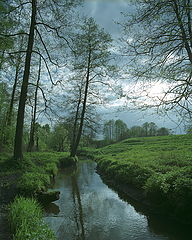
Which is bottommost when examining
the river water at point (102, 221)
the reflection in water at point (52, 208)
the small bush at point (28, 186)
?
the river water at point (102, 221)

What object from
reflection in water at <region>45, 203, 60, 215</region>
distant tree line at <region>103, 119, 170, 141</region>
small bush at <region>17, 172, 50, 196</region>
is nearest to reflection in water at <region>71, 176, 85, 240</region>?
reflection in water at <region>45, 203, 60, 215</region>

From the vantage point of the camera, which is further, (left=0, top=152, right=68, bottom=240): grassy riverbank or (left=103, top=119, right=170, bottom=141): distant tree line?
(left=103, top=119, right=170, bottom=141): distant tree line

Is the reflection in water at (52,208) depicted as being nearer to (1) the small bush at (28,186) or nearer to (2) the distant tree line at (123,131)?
(1) the small bush at (28,186)

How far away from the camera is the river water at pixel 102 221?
17.3 feet

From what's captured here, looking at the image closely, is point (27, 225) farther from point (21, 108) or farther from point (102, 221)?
point (21, 108)

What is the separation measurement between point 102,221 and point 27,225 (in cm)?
286

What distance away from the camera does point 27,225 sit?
425 cm

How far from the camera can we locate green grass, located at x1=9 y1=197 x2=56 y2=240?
380 cm

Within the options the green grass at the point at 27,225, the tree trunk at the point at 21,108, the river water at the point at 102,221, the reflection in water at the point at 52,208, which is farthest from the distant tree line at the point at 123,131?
the green grass at the point at 27,225

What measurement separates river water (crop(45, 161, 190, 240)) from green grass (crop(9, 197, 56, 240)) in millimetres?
911

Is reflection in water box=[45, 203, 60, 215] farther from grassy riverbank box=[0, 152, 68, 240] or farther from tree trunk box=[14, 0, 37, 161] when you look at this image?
tree trunk box=[14, 0, 37, 161]

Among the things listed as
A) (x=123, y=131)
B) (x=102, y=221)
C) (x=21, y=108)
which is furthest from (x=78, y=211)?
(x=123, y=131)

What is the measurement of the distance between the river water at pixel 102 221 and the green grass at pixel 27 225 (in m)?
0.91

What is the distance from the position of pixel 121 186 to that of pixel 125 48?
747 centimetres
